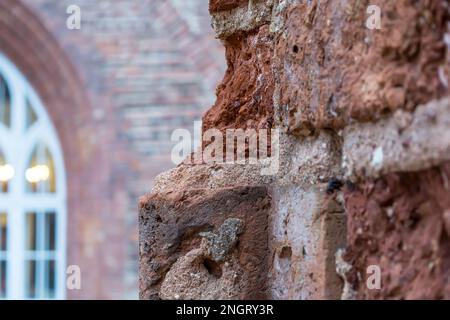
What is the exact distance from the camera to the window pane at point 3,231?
673 cm

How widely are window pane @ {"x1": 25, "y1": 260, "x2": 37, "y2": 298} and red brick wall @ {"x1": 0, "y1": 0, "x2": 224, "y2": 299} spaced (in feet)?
1.90

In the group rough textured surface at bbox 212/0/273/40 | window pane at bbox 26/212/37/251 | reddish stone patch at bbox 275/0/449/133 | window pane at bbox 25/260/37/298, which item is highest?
rough textured surface at bbox 212/0/273/40

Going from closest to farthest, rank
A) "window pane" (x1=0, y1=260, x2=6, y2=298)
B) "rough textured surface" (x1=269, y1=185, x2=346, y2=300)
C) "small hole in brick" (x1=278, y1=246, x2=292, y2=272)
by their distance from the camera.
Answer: "rough textured surface" (x1=269, y1=185, x2=346, y2=300) → "small hole in brick" (x1=278, y1=246, x2=292, y2=272) → "window pane" (x1=0, y1=260, x2=6, y2=298)

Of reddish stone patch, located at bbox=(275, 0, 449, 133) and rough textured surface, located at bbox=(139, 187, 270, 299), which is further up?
reddish stone patch, located at bbox=(275, 0, 449, 133)

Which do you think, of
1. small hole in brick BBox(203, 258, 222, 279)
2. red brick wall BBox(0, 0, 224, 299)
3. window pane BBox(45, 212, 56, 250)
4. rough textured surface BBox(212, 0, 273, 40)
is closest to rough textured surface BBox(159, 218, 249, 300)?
small hole in brick BBox(203, 258, 222, 279)

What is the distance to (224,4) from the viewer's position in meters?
1.39

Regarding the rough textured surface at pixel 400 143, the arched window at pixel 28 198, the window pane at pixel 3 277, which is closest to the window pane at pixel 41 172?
the arched window at pixel 28 198

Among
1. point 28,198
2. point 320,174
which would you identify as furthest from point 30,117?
point 320,174

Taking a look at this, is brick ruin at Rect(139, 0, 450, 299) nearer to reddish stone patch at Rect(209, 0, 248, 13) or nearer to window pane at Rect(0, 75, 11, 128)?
reddish stone patch at Rect(209, 0, 248, 13)

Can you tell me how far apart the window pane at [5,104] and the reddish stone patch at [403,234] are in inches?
237

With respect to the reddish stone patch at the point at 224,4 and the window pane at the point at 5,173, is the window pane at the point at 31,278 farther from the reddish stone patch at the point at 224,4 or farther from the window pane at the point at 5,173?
the reddish stone patch at the point at 224,4

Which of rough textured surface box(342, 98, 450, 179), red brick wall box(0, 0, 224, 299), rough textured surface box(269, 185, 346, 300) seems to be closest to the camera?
rough textured surface box(342, 98, 450, 179)

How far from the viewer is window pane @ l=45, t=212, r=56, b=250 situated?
6.78 metres

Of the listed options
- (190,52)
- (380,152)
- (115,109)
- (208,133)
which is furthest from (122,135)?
(380,152)
